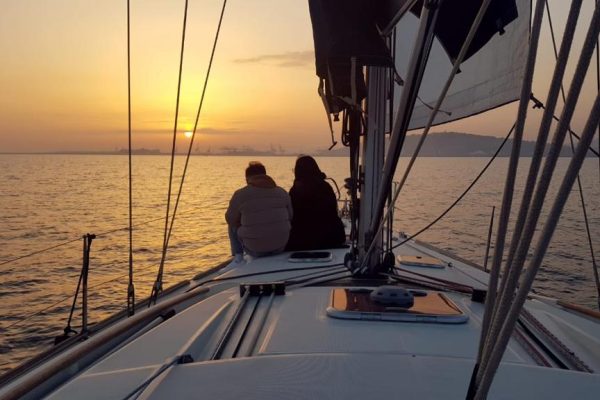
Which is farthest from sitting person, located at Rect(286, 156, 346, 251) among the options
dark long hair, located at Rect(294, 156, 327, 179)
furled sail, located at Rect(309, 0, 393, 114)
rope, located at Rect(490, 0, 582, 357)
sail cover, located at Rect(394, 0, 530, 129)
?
rope, located at Rect(490, 0, 582, 357)

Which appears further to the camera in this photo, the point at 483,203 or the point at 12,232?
the point at 483,203

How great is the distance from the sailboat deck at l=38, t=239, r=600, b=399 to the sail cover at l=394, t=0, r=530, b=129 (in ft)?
5.15

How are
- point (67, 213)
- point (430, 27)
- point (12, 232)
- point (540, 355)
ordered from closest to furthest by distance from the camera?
1. point (430, 27)
2. point (540, 355)
3. point (12, 232)
4. point (67, 213)

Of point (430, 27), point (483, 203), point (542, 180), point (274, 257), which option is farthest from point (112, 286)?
point (483, 203)

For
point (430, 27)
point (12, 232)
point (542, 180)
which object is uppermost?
point (430, 27)

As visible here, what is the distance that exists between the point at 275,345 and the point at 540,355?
1.20 meters

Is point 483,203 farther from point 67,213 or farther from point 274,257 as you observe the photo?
point 274,257

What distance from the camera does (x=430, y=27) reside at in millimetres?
2062

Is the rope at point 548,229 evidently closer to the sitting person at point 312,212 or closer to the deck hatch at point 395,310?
the deck hatch at point 395,310

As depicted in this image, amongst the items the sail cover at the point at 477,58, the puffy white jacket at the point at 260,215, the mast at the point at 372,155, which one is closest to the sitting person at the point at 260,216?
the puffy white jacket at the point at 260,215

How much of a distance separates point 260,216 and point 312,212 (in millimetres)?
669

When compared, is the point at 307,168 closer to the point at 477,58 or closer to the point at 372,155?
the point at 372,155

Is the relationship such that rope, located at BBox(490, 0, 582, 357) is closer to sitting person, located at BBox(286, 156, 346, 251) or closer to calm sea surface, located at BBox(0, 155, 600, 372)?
calm sea surface, located at BBox(0, 155, 600, 372)

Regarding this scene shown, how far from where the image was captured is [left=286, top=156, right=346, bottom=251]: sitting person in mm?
5285
